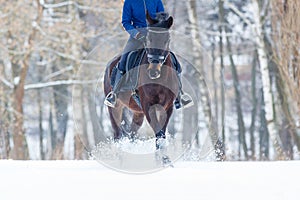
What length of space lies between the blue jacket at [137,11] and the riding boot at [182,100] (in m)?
0.86

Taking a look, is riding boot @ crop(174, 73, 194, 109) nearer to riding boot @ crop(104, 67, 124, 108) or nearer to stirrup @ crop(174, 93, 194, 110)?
stirrup @ crop(174, 93, 194, 110)

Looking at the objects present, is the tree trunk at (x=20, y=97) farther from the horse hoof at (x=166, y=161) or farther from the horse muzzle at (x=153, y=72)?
the horse muzzle at (x=153, y=72)

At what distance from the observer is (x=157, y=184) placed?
22.6ft

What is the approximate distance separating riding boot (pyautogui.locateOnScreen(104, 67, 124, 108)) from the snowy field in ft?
4.38

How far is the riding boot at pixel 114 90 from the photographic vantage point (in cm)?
895

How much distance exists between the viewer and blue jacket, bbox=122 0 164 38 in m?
8.48

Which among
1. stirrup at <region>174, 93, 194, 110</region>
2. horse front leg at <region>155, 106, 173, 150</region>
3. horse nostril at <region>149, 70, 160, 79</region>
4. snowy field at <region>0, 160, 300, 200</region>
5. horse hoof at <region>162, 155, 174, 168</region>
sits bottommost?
snowy field at <region>0, 160, 300, 200</region>

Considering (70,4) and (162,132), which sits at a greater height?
(70,4)

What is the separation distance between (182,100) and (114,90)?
1.03 m

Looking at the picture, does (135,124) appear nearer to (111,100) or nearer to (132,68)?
(111,100)

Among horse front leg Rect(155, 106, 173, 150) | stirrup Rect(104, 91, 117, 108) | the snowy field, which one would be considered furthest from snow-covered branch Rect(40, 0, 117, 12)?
the snowy field

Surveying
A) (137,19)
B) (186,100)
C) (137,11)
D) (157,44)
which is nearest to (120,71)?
(137,19)

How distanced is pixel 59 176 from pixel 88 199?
1551 millimetres

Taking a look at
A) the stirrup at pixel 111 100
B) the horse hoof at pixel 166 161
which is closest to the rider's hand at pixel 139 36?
the stirrup at pixel 111 100
